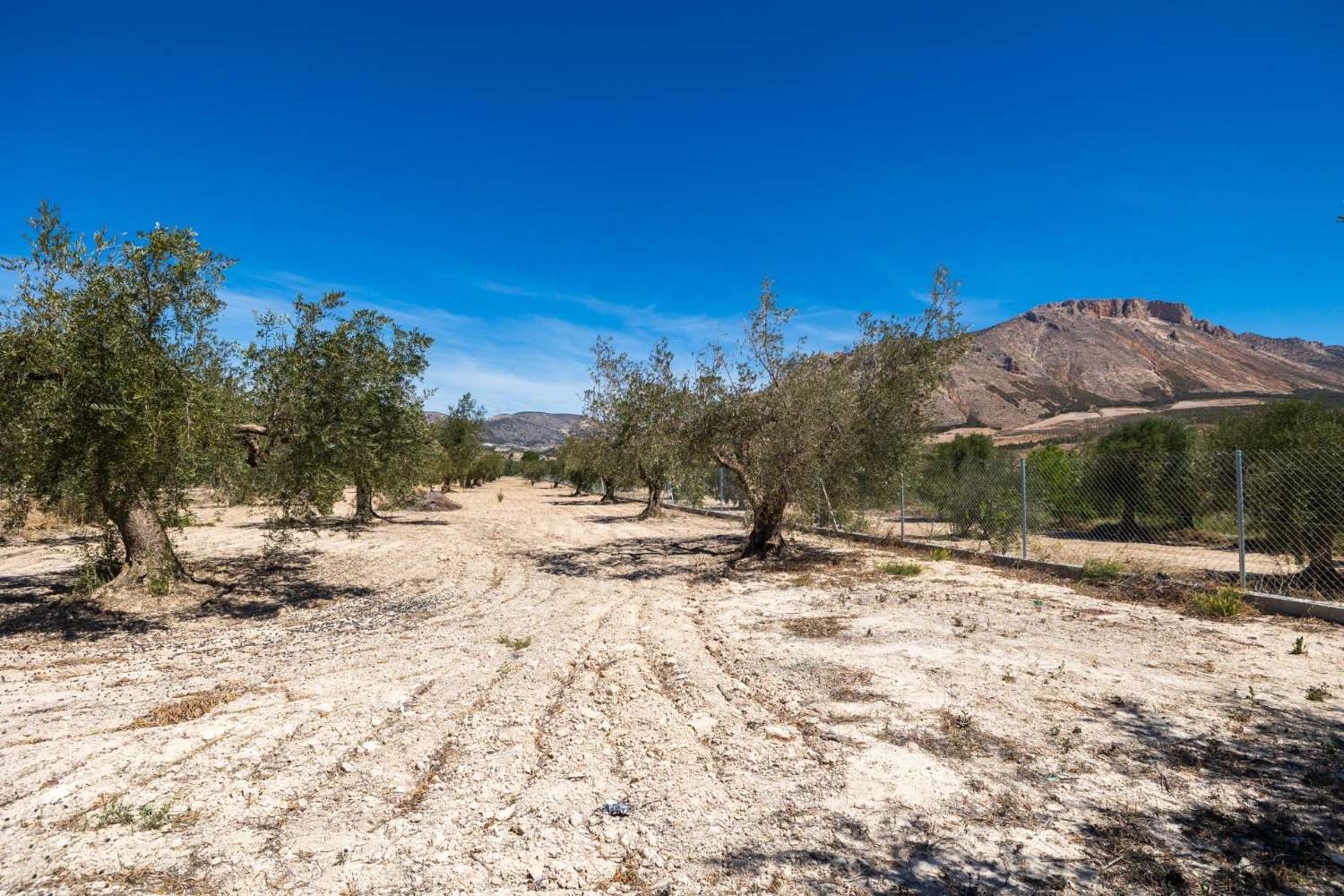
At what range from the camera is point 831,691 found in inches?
211

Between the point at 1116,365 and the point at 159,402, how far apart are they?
144843mm

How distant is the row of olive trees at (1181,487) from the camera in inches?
360

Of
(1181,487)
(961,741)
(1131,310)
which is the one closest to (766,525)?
(1181,487)

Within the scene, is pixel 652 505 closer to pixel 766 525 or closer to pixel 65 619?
pixel 766 525

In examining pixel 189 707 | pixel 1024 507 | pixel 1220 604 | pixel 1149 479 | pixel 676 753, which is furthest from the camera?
pixel 1149 479

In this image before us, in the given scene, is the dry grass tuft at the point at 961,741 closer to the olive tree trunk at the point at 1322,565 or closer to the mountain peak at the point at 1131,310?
the olive tree trunk at the point at 1322,565

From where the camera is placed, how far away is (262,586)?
11.0 m

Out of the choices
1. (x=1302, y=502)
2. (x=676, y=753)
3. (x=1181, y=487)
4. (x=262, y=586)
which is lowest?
(x=262, y=586)

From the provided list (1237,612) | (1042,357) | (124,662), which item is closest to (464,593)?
(124,662)

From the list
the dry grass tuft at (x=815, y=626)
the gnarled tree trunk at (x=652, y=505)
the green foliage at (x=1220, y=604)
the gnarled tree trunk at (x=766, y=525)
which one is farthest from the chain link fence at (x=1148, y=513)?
the gnarled tree trunk at (x=652, y=505)

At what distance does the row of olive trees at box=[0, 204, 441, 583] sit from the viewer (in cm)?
680

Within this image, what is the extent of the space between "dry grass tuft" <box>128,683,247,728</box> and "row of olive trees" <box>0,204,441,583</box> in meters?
2.86

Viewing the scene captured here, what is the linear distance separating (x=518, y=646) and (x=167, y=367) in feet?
15.7

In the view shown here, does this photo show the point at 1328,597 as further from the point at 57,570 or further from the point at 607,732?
the point at 57,570
